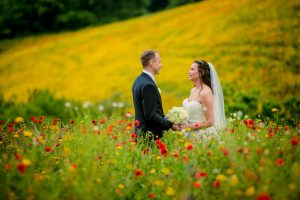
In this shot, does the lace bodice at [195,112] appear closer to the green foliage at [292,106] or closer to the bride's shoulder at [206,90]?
the bride's shoulder at [206,90]

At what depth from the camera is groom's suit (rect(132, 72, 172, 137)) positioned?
5012 mm

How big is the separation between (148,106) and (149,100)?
8 centimetres

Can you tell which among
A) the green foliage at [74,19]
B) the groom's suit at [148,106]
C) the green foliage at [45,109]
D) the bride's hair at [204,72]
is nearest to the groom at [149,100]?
the groom's suit at [148,106]

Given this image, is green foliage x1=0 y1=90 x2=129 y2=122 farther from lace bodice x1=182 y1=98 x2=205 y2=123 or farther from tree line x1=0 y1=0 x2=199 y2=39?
tree line x1=0 y1=0 x2=199 y2=39

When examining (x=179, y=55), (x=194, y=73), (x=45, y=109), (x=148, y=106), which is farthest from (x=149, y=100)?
(x=179, y=55)

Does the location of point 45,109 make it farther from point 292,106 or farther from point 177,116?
point 177,116

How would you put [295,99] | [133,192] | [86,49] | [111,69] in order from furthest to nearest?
[86,49] → [111,69] → [295,99] → [133,192]

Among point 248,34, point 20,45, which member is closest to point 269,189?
A: point 248,34

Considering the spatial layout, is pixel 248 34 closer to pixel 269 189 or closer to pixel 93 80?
pixel 93 80

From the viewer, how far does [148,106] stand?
16.5ft

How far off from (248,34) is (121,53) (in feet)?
23.3

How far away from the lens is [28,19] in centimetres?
3803

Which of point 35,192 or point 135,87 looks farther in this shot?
point 135,87

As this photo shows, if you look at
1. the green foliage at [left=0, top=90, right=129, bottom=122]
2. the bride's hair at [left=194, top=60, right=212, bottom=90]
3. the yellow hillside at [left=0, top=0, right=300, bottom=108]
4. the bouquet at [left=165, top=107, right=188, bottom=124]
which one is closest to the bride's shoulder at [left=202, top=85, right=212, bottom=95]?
the bride's hair at [left=194, top=60, right=212, bottom=90]
